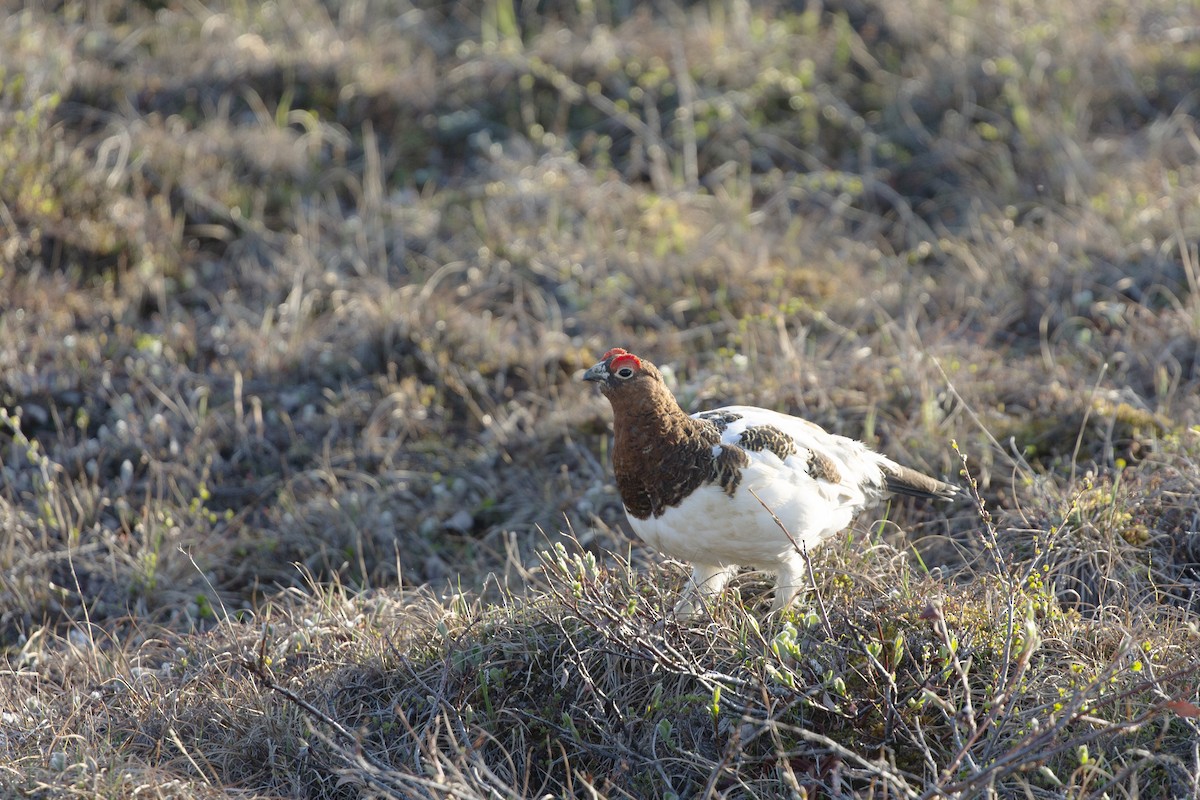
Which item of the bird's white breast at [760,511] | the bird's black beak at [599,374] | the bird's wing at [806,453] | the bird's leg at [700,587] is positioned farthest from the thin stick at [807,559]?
the bird's black beak at [599,374]

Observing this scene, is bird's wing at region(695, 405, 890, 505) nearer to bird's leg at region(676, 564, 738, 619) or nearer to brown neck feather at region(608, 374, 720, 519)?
brown neck feather at region(608, 374, 720, 519)

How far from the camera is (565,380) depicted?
16.9ft

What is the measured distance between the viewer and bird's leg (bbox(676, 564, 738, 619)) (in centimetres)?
327

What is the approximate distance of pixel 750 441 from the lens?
10.7 feet

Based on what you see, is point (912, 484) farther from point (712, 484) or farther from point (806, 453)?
point (712, 484)

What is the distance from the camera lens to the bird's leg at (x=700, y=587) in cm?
327

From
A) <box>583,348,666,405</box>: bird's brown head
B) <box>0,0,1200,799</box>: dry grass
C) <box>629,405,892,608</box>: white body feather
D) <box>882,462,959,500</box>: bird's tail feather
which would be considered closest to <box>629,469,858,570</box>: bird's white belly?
<box>629,405,892,608</box>: white body feather

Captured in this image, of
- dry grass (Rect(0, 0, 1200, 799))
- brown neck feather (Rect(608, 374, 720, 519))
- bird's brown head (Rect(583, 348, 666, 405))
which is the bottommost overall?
dry grass (Rect(0, 0, 1200, 799))

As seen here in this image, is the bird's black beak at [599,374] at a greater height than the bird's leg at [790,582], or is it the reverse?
the bird's black beak at [599,374]

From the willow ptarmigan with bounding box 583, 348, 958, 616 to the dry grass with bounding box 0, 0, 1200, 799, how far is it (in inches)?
7.5

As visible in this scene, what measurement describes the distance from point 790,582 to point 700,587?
26 cm

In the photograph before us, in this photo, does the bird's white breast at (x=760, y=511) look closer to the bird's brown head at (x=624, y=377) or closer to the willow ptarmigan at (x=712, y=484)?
the willow ptarmigan at (x=712, y=484)

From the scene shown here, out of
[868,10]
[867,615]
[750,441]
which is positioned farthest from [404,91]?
[867,615]

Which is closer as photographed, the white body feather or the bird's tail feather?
the white body feather
